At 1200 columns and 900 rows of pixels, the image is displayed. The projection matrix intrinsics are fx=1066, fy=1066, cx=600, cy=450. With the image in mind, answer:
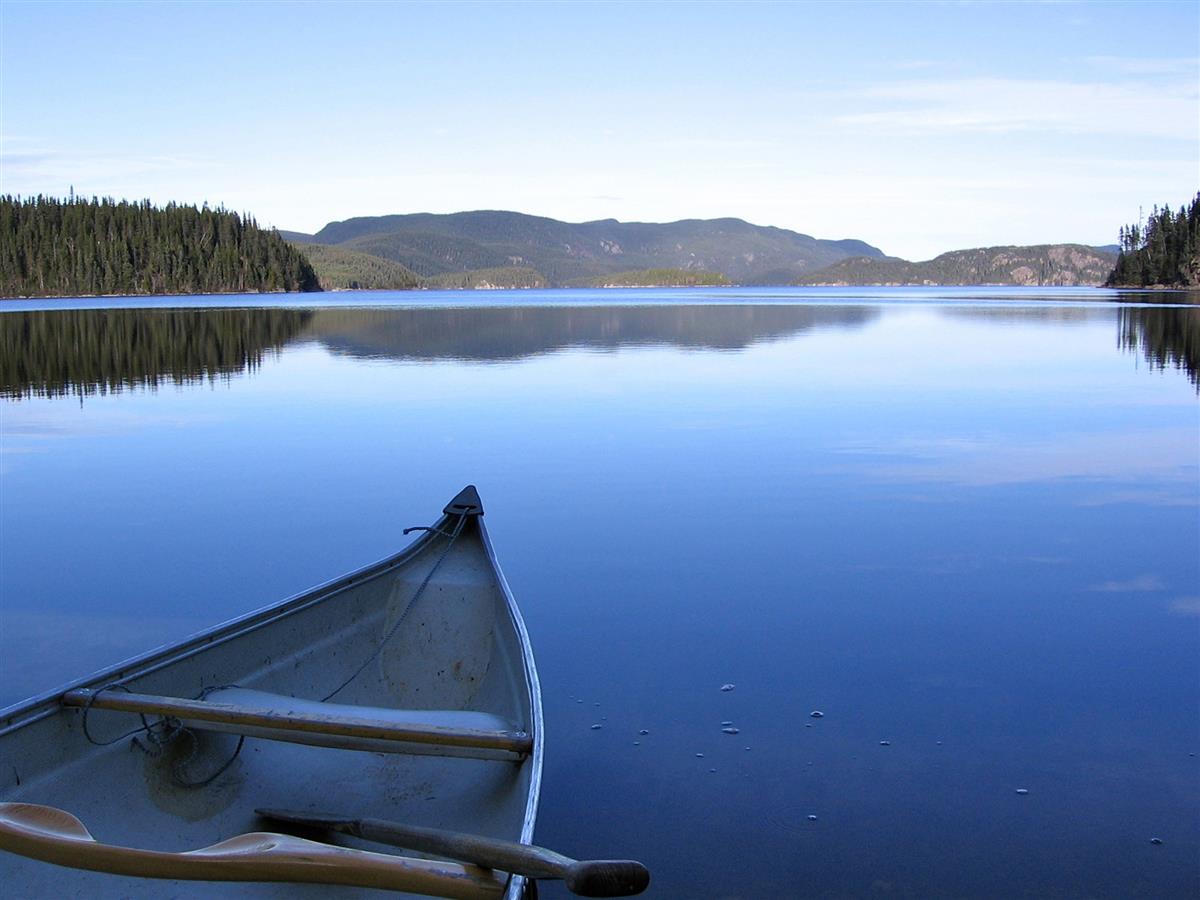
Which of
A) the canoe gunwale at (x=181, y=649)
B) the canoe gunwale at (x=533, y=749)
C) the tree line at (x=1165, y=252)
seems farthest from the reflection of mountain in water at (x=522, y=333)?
the tree line at (x=1165, y=252)

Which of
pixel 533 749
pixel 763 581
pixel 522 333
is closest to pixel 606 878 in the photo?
pixel 533 749

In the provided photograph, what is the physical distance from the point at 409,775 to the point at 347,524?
7.03 meters

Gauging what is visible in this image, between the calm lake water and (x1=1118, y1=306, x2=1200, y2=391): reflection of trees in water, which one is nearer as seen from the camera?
Answer: the calm lake water

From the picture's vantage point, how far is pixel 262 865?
136 inches

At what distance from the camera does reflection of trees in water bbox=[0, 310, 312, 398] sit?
27203 millimetres

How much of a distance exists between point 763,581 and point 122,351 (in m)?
33.0

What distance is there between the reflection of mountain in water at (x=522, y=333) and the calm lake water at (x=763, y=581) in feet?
47.2

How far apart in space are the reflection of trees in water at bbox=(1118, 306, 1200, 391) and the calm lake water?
614cm

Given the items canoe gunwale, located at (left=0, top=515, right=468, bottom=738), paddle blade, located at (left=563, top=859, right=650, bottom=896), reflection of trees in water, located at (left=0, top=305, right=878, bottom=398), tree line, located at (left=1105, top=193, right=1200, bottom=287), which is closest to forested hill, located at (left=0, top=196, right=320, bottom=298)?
reflection of trees in water, located at (left=0, top=305, right=878, bottom=398)

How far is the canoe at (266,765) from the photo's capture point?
3477 mm

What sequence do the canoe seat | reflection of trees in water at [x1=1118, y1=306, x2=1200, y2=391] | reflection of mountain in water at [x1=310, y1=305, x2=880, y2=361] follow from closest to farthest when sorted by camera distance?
the canoe seat < reflection of trees in water at [x1=1118, y1=306, x2=1200, y2=391] < reflection of mountain in water at [x1=310, y1=305, x2=880, y2=361]

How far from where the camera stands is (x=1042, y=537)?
1099cm

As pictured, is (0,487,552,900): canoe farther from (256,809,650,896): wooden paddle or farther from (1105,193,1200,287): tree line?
(1105,193,1200,287): tree line

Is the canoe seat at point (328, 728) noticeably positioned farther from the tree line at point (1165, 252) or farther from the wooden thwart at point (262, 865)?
the tree line at point (1165, 252)
